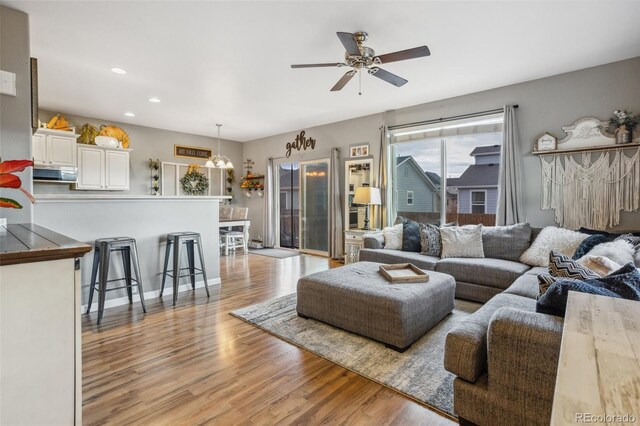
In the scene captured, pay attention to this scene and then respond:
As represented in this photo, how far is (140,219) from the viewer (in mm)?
3596

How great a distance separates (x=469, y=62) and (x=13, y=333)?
427cm

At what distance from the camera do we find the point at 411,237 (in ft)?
14.7

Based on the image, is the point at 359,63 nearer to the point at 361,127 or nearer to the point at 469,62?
the point at 469,62

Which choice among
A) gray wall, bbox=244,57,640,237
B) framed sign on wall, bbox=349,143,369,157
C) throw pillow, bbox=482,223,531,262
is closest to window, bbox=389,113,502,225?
gray wall, bbox=244,57,640,237

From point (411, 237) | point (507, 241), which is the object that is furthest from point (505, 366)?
point (411, 237)

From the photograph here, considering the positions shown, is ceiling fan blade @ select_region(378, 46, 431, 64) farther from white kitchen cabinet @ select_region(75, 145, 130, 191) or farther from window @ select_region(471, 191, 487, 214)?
white kitchen cabinet @ select_region(75, 145, 130, 191)

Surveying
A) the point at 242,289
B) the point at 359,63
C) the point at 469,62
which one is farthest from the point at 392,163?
the point at 242,289

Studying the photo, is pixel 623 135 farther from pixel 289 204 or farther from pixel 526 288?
pixel 289 204

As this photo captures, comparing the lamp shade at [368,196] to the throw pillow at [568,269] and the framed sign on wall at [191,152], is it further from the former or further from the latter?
the framed sign on wall at [191,152]

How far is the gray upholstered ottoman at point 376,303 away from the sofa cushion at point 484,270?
650 mm

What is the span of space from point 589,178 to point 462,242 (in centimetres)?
160

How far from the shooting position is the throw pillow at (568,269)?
1.77m

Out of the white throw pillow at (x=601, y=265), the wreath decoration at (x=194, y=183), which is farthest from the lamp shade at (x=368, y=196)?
the wreath decoration at (x=194, y=183)

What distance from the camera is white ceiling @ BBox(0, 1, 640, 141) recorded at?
2.59 metres
